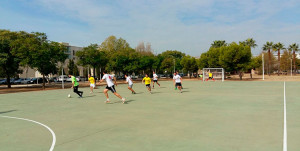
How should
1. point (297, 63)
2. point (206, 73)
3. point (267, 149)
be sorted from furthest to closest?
point (297, 63)
point (206, 73)
point (267, 149)

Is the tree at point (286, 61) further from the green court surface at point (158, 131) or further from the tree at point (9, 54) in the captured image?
the green court surface at point (158, 131)

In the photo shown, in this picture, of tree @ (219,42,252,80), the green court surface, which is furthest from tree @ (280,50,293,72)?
the green court surface

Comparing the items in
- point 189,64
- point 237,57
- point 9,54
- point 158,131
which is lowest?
point 158,131

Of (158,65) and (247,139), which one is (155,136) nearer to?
(247,139)

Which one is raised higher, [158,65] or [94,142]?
[158,65]

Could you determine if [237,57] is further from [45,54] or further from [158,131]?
[158,131]

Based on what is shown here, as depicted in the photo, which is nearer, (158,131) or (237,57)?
(158,131)

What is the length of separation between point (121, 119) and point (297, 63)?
92.6 metres

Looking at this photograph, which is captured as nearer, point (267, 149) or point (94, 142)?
point (267, 149)

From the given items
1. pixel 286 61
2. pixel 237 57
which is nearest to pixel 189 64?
pixel 237 57

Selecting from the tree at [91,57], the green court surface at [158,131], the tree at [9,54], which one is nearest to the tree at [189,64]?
the tree at [91,57]

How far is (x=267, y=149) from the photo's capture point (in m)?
5.14

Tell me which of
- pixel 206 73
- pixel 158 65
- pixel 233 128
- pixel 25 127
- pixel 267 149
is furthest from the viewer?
pixel 158 65

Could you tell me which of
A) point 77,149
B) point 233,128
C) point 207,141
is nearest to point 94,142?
point 77,149
